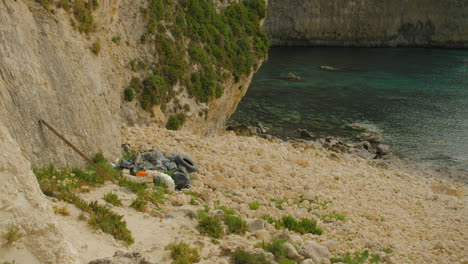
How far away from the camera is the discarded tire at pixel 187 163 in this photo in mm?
19312

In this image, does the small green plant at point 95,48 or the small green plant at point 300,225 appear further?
the small green plant at point 95,48

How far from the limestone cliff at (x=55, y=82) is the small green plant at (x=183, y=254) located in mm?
5510

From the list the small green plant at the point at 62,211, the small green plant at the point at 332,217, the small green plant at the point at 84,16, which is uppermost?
the small green plant at the point at 84,16

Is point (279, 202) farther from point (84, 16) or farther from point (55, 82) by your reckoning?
point (84, 16)

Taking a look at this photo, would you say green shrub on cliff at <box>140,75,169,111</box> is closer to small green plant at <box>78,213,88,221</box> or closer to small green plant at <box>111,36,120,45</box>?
small green plant at <box>111,36,120,45</box>

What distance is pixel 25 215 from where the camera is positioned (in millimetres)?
8969

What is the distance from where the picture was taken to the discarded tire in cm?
1931

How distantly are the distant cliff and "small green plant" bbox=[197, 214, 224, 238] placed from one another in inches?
3179

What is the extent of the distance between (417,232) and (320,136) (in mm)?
17876

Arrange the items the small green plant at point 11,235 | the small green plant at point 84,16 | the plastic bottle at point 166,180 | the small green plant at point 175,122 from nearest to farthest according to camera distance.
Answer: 1. the small green plant at point 11,235
2. the plastic bottle at point 166,180
3. the small green plant at point 84,16
4. the small green plant at point 175,122

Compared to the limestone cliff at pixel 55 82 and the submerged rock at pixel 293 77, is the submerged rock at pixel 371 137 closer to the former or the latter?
the submerged rock at pixel 293 77

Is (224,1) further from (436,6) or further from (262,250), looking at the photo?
(436,6)

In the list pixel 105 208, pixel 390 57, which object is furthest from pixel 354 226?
pixel 390 57

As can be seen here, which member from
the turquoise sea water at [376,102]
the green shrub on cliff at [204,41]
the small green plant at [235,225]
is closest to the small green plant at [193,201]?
the small green plant at [235,225]
